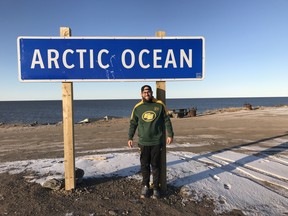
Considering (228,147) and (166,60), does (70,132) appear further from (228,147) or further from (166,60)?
(228,147)

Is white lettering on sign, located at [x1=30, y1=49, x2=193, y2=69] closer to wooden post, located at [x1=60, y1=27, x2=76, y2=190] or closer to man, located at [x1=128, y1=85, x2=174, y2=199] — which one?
wooden post, located at [x1=60, y1=27, x2=76, y2=190]

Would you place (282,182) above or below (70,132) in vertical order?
below

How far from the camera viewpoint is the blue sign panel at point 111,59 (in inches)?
180

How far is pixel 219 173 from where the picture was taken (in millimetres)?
6082

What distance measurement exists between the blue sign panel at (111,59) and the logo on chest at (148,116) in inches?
24.4

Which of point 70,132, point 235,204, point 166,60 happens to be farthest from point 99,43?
point 235,204

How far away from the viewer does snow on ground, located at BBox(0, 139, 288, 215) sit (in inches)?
180

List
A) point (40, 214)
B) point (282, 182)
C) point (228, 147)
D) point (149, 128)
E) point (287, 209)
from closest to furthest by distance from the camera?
point (40, 214) → point (287, 209) → point (149, 128) → point (282, 182) → point (228, 147)

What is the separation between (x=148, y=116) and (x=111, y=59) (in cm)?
119

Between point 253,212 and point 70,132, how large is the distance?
3232 millimetres

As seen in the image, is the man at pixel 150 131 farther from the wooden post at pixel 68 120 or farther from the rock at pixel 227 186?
the rock at pixel 227 186

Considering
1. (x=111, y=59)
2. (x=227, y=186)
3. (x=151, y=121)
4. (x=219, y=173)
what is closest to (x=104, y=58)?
(x=111, y=59)

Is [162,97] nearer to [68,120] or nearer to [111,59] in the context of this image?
[111,59]

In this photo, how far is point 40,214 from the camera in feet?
13.1
